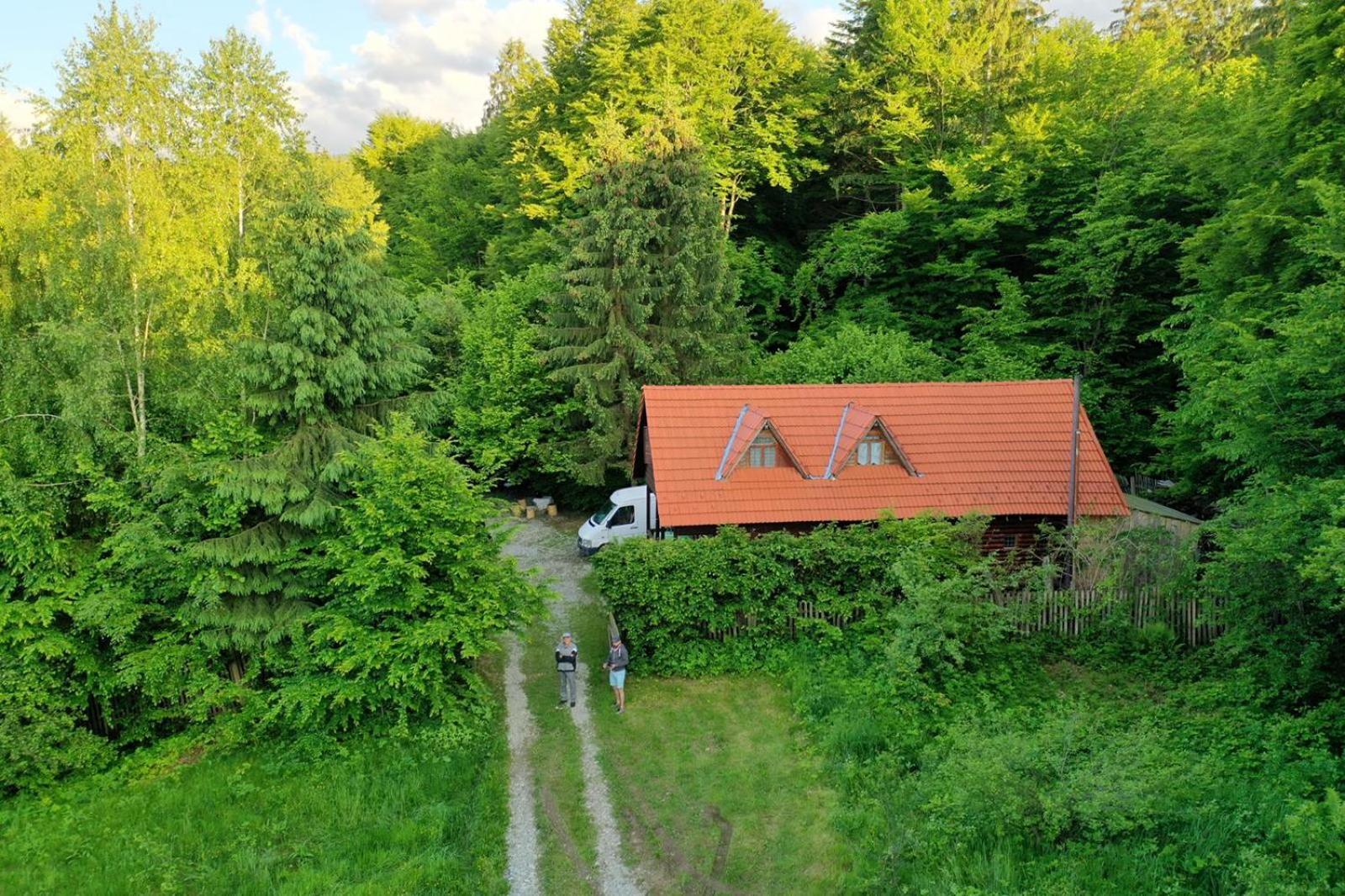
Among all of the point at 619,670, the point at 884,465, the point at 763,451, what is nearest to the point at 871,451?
the point at 884,465

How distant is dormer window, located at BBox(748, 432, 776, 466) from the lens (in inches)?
747

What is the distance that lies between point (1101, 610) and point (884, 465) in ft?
19.0

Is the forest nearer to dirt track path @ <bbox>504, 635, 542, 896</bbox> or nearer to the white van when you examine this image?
dirt track path @ <bbox>504, 635, 542, 896</bbox>

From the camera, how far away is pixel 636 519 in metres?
22.7

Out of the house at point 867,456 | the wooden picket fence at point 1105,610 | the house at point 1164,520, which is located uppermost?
the house at point 867,456

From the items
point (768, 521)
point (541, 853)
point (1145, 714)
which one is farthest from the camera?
point (768, 521)

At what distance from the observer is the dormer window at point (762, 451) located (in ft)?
62.2

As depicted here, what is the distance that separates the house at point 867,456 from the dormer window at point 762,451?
0.03 m

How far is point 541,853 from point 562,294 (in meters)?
18.5

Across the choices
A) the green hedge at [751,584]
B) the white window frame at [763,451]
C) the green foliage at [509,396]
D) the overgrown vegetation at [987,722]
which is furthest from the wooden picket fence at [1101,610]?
the green foliage at [509,396]

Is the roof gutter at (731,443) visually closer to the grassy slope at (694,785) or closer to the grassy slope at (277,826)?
the grassy slope at (694,785)

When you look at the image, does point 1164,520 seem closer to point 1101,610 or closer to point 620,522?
point 1101,610

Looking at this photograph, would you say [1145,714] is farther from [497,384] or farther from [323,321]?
[497,384]

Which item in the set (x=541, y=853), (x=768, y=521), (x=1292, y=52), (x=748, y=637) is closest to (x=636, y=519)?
(x=768, y=521)
